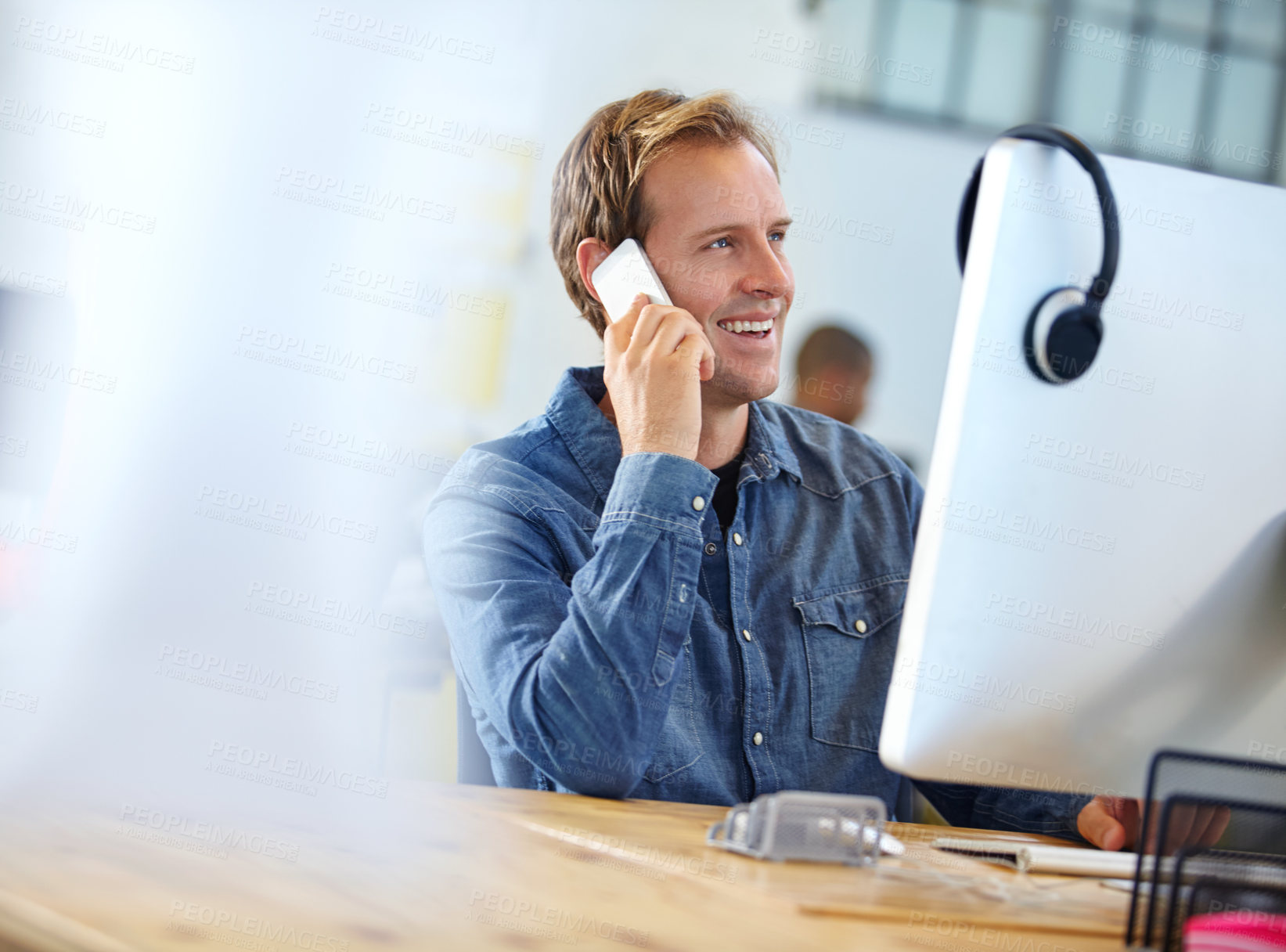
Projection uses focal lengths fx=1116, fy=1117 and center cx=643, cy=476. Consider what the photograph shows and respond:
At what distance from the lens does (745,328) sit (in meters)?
1.37

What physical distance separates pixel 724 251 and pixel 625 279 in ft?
0.43

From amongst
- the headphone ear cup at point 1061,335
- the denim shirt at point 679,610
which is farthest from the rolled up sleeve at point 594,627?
the headphone ear cup at point 1061,335

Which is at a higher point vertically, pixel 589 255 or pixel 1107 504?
pixel 589 255

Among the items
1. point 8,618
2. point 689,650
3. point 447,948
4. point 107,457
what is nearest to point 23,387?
point 107,457

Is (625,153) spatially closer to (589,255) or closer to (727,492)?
(589,255)

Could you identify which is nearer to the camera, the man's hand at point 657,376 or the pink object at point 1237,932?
the pink object at point 1237,932

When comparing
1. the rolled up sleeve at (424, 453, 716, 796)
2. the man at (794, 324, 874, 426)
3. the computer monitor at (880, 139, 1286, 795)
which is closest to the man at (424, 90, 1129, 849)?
the rolled up sleeve at (424, 453, 716, 796)

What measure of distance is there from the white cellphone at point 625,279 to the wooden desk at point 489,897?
0.75 meters

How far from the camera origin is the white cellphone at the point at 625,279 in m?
1.32

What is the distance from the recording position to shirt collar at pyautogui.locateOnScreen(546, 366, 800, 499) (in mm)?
1264

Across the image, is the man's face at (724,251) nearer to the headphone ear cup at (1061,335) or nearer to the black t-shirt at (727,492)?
the black t-shirt at (727,492)

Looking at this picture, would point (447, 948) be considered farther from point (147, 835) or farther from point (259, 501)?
point (259, 501)

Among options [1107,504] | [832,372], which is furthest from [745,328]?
[832,372]

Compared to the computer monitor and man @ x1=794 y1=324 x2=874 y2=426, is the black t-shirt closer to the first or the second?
the computer monitor
